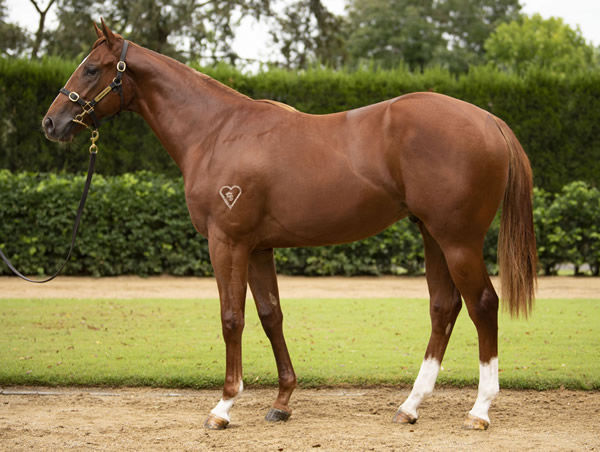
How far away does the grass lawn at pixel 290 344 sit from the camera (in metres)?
5.36

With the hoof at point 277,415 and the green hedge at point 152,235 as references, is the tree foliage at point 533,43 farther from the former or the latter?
the hoof at point 277,415

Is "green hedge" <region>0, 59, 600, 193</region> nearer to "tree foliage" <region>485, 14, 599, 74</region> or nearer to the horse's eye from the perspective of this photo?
the horse's eye

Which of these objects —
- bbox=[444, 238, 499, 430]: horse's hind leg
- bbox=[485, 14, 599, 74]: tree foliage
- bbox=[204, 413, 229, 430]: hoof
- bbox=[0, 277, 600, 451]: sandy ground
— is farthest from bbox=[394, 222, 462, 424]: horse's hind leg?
bbox=[485, 14, 599, 74]: tree foliage

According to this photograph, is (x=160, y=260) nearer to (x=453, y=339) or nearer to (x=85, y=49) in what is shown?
(x=453, y=339)

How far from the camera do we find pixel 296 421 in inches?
169

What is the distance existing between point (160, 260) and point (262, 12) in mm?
11816

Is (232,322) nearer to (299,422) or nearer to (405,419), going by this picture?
(299,422)

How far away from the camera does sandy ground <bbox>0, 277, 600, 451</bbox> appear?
3701mm

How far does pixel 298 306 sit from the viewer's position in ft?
29.9

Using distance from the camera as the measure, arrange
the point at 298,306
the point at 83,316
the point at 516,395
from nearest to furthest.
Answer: the point at 516,395
the point at 83,316
the point at 298,306

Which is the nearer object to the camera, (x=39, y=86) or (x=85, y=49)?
(x=39, y=86)

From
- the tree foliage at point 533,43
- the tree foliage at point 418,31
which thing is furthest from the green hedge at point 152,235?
the tree foliage at point 533,43

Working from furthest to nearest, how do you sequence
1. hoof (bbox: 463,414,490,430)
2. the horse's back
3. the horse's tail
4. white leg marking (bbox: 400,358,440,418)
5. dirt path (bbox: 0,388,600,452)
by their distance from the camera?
white leg marking (bbox: 400,358,440,418), the horse's tail, hoof (bbox: 463,414,490,430), the horse's back, dirt path (bbox: 0,388,600,452)

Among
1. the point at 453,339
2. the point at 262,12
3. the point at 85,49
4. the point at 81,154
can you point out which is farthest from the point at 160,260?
the point at 262,12
